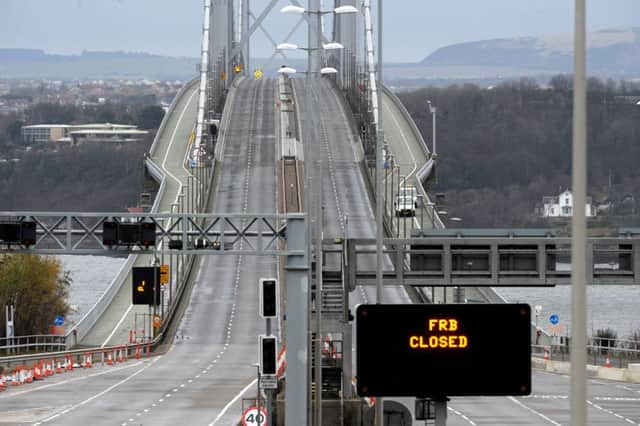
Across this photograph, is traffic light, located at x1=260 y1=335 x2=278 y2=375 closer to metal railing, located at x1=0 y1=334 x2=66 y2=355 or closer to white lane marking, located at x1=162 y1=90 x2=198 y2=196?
metal railing, located at x1=0 y1=334 x2=66 y2=355

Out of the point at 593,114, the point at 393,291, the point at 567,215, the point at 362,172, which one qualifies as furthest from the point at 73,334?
the point at 593,114

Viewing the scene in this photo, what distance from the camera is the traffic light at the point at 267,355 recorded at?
31359mm

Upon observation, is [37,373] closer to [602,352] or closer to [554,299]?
[602,352]

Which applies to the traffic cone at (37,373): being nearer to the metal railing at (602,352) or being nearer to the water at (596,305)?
the metal railing at (602,352)

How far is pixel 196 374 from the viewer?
6122 centimetres

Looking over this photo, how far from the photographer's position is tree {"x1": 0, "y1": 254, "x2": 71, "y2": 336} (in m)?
89.8

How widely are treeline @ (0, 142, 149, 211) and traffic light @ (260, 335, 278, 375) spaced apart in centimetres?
12202

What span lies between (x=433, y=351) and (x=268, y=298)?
1483 centimetres

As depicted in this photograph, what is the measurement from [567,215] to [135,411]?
9632 centimetres

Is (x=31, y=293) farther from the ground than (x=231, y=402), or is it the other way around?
(x=31, y=293)

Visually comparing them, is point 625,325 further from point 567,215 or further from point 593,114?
point 593,114

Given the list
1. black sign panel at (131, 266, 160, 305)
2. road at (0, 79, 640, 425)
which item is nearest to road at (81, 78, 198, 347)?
black sign panel at (131, 266, 160, 305)

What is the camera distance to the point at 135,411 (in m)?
48.5

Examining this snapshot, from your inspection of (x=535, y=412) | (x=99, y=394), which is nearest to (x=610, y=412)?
(x=535, y=412)
